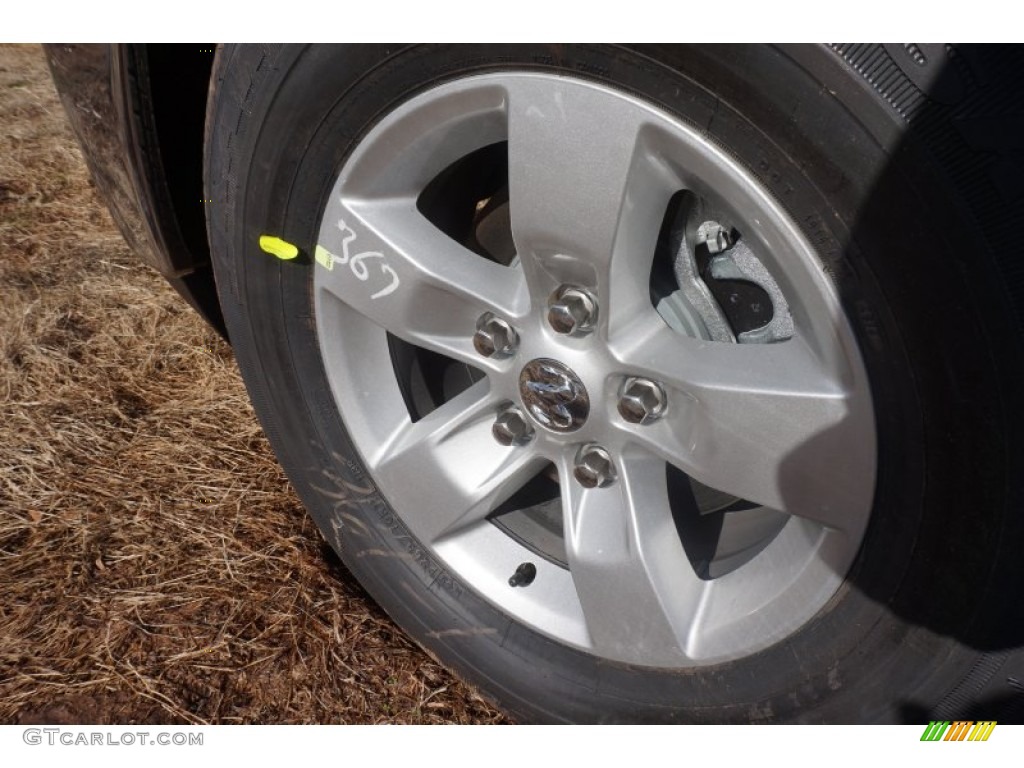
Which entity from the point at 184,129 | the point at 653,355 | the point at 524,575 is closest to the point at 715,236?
the point at 653,355

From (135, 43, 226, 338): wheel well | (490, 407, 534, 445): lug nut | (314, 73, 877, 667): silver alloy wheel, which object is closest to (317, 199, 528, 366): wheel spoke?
(314, 73, 877, 667): silver alloy wheel

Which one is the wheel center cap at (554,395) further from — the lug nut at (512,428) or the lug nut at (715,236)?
the lug nut at (715,236)

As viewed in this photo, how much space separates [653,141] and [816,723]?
2.79ft

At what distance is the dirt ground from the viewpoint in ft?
6.15

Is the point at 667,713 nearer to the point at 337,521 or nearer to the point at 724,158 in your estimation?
the point at 337,521

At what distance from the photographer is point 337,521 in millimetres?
1896

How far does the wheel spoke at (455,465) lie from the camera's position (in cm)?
166

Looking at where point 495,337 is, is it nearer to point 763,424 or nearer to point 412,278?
point 412,278

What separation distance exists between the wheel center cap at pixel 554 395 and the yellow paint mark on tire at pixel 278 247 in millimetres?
442

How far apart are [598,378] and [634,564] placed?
11.9 inches

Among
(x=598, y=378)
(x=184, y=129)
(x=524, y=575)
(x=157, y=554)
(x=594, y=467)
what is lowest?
(x=157, y=554)

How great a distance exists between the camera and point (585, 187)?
48.9 inches

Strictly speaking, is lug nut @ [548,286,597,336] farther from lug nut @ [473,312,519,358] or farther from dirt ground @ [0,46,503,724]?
dirt ground @ [0,46,503,724]
